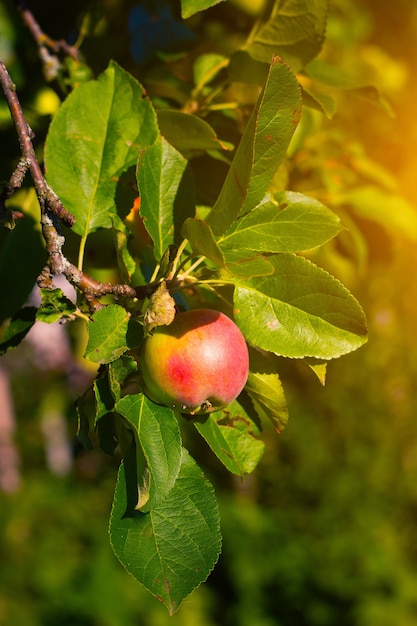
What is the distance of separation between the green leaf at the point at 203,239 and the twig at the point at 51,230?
84 millimetres

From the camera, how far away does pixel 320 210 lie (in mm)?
696

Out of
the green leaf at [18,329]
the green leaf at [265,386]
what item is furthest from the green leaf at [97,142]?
the green leaf at [265,386]

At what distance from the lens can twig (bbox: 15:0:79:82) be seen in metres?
1.06

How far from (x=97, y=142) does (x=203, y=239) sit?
0.86 ft

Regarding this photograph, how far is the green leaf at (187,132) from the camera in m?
0.80

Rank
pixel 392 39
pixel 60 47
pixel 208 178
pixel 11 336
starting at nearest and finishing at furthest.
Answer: pixel 11 336
pixel 208 178
pixel 60 47
pixel 392 39

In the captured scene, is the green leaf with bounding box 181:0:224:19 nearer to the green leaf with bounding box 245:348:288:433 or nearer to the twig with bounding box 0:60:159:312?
the twig with bounding box 0:60:159:312

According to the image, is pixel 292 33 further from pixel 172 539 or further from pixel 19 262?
pixel 172 539

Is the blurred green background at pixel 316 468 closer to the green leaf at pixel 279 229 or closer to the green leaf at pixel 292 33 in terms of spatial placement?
the green leaf at pixel 292 33

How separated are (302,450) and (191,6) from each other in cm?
386

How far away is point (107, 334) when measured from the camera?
0.64 meters

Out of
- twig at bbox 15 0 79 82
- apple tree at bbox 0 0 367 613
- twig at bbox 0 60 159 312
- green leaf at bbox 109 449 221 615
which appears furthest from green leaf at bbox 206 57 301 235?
twig at bbox 15 0 79 82

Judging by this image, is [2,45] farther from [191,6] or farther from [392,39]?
[392,39]

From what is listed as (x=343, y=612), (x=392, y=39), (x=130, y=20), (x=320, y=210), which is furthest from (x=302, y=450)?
(x=320, y=210)
